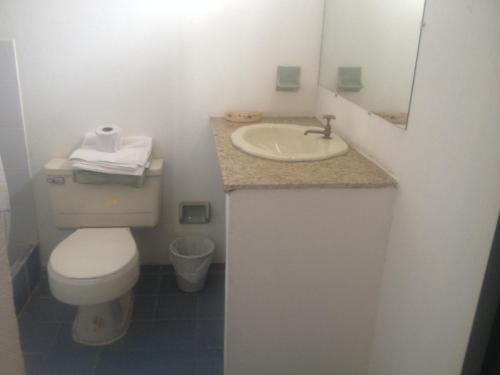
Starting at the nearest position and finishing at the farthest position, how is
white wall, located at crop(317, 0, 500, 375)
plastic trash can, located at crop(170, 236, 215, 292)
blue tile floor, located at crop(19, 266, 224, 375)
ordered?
white wall, located at crop(317, 0, 500, 375)
blue tile floor, located at crop(19, 266, 224, 375)
plastic trash can, located at crop(170, 236, 215, 292)

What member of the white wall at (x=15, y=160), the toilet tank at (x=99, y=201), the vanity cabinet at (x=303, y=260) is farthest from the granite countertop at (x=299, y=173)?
the white wall at (x=15, y=160)

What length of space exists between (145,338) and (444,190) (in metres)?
1.45

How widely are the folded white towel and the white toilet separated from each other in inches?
3.5

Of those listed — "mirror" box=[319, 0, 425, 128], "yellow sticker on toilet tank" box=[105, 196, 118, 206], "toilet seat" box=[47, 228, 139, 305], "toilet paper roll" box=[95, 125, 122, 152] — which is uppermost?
"mirror" box=[319, 0, 425, 128]

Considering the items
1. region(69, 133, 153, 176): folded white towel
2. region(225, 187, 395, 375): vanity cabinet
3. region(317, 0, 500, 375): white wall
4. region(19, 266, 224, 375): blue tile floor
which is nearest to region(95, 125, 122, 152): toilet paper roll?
region(69, 133, 153, 176): folded white towel

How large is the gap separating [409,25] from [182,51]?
3.65 ft

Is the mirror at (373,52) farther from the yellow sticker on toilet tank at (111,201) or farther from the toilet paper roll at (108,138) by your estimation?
the yellow sticker on toilet tank at (111,201)

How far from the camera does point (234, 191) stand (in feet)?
4.40

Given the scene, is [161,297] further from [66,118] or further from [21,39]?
[21,39]

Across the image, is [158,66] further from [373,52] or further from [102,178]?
[373,52]

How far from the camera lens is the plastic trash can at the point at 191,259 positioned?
2232mm

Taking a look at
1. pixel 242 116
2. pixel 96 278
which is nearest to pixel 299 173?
pixel 242 116

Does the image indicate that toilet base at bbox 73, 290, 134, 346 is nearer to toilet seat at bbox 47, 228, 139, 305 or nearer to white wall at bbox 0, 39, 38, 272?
toilet seat at bbox 47, 228, 139, 305

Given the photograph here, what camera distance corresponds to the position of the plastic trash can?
2.23m
